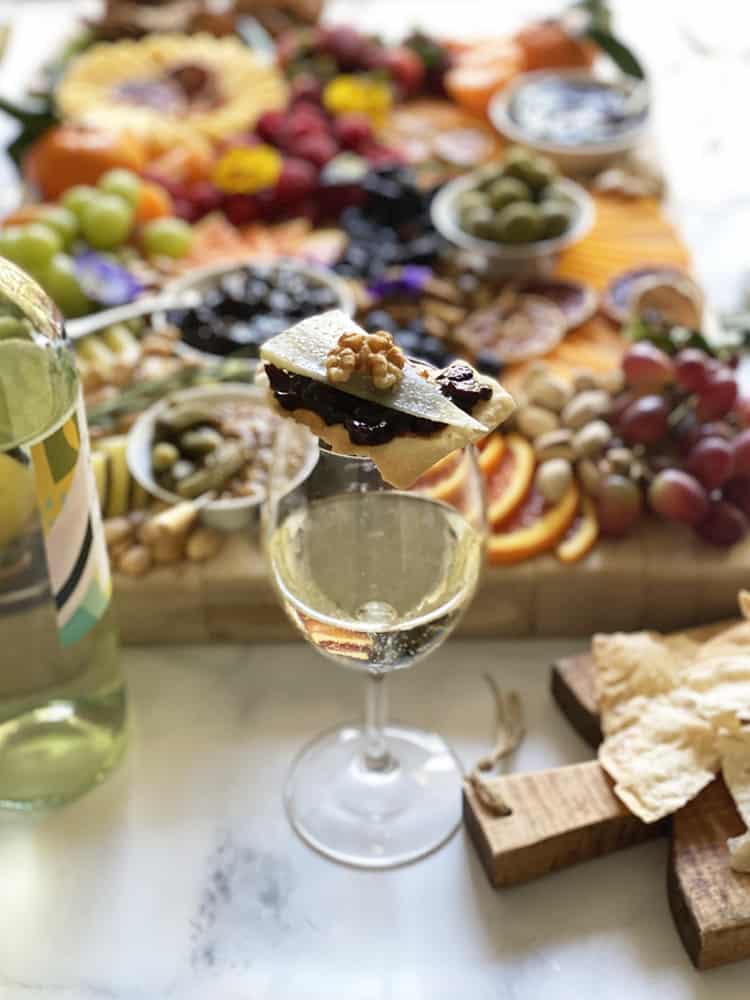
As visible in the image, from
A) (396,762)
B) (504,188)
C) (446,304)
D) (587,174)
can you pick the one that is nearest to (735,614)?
(396,762)

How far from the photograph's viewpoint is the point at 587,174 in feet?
5.22

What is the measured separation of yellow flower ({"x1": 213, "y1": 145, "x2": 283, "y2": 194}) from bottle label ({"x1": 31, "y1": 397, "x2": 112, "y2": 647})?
0.84m

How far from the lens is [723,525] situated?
931mm

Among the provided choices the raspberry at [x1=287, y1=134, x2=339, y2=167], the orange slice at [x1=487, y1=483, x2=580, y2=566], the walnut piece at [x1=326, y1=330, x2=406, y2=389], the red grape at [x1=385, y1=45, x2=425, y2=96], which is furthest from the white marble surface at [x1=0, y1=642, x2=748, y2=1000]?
the red grape at [x1=385, y1=45, x2=425, y2=96]

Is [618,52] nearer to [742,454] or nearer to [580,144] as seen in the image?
[580,144]

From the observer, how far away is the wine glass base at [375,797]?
0.81 meters

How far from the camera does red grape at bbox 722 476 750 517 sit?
952 millimetres

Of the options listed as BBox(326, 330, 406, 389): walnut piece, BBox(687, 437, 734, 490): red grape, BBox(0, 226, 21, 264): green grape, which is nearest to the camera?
BBox(326, 330, 406, 389): walnut piece

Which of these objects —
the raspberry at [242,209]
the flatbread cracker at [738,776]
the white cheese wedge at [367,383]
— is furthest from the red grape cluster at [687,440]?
the raspberry at [242,209]

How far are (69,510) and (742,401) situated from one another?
0.55 m

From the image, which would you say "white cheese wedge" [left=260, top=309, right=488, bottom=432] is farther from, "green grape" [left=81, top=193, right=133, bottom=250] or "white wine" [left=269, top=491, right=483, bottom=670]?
"green grape" [left=81, top=193, right=133, bottom=250]

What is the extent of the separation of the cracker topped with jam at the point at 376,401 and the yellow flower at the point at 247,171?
92cm

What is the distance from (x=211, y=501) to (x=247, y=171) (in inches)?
27.4

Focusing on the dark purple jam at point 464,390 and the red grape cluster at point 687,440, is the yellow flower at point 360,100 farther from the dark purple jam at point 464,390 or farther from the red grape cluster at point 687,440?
the dark purple jam at point 464,390
